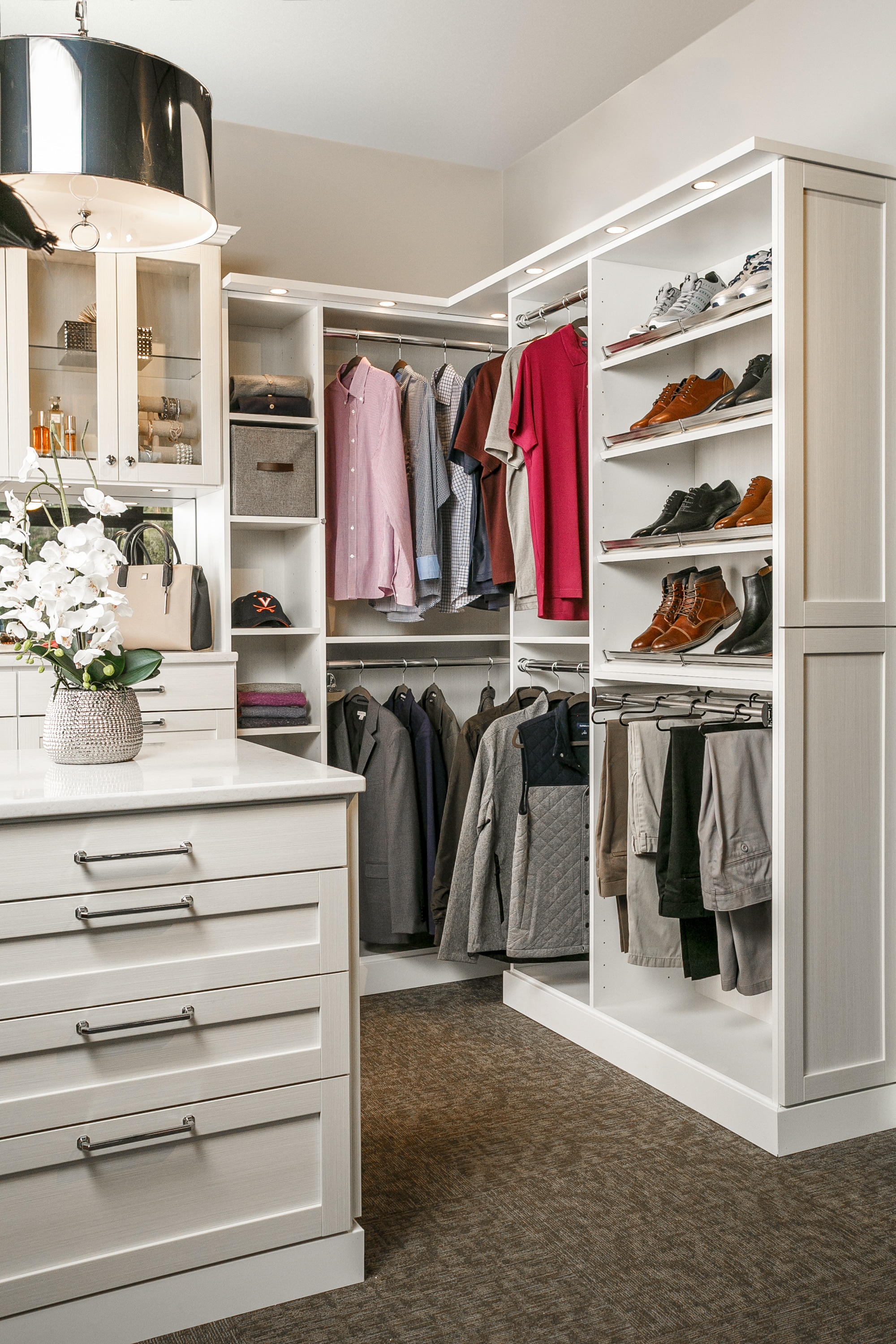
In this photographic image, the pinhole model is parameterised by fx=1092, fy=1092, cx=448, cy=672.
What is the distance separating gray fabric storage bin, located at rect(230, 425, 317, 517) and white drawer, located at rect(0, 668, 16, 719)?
2.95ft

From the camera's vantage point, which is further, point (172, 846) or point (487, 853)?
point (487, 853)

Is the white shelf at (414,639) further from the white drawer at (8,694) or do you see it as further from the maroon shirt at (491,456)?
the white drawer at (8,694)

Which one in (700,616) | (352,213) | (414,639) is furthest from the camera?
(352,213)

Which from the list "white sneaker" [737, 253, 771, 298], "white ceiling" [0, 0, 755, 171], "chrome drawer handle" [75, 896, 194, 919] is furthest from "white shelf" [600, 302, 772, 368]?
"chrome drawer handle" [75, 896, 194, 919]

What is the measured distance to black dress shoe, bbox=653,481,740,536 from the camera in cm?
289

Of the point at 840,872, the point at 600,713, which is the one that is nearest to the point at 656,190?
the point at 600,713

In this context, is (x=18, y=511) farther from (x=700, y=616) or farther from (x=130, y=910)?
(x=700, y=616)

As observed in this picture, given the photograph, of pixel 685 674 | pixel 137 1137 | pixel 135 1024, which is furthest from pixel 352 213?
pixel 137 1137

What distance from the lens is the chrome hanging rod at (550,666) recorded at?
135 inches

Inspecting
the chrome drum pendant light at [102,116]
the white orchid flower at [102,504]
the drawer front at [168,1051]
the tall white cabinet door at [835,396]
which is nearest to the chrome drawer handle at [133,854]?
the drawer front at [168,1051]

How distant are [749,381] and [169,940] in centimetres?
187

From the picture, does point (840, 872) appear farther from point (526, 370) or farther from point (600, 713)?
point (526, 370)

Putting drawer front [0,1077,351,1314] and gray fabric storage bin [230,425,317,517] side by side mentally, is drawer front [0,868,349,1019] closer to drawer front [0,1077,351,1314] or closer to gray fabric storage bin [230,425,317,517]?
drawer front [0,1077,351,1314]

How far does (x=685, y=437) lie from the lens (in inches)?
111
